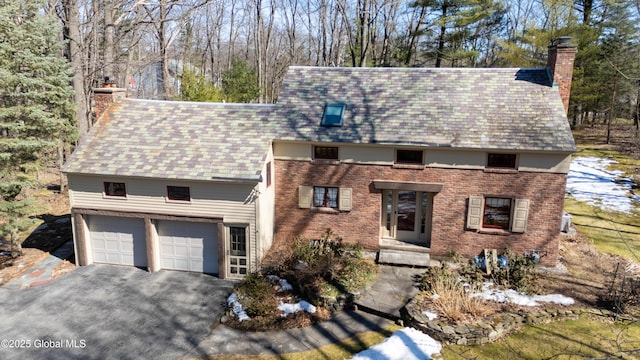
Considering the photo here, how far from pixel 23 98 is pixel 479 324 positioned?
1814 centimetres

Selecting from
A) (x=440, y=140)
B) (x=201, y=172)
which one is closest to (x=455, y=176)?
(x=440, y=140)

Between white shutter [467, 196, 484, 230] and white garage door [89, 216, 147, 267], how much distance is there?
1256 centimetres

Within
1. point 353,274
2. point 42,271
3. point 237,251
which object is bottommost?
point 42,271

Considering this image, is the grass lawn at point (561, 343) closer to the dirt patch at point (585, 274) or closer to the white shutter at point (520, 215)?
the dirt patch at point (585, 274)

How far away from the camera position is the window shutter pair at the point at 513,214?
1548cm

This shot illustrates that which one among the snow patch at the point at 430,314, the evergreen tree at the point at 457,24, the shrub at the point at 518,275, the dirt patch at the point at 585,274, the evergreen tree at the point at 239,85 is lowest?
the snow patch at the point at 430,314

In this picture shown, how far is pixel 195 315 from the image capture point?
1355 cm

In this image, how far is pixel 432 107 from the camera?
16.8 m

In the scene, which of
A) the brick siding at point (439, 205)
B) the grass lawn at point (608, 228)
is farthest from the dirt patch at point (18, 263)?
the grass lawn at point (608, 228)

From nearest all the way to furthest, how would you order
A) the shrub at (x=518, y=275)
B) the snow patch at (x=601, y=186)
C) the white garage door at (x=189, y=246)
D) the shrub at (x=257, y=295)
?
the shrub at (x=257, y=295) → the shrub at (x=518, y=275) → the white garage door at (x=189, y=246) → the snow patch at (x=601, y=186)

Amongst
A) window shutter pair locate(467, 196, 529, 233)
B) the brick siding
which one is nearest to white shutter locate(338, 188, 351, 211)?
the brick siding

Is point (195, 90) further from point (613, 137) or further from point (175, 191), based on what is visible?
point (613, 137)

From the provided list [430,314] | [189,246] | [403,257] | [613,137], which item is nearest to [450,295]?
[430,314]

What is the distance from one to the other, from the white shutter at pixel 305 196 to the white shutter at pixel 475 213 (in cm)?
606
